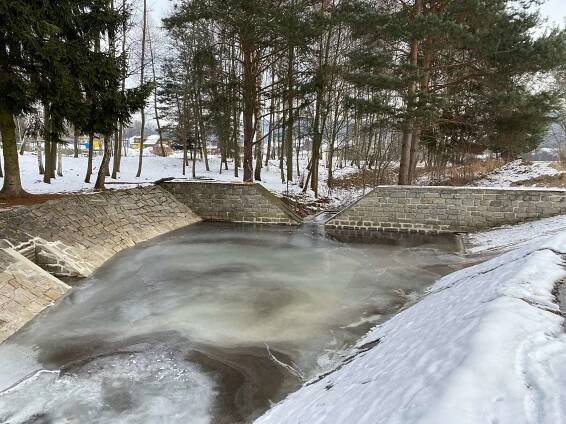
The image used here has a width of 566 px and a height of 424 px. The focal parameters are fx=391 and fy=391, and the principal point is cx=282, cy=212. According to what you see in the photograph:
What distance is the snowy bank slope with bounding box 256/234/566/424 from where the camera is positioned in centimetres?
209

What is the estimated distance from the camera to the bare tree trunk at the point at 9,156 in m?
10.6


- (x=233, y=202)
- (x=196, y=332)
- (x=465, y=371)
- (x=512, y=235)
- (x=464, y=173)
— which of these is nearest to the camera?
(x=465, y=371)

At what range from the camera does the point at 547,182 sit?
51.5 feet

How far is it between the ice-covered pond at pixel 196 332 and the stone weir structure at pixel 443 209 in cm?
265

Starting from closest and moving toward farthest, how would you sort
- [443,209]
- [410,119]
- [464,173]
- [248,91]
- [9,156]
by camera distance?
[9,156] < [410,119] < [443,209] < [248,91] < [464,173]

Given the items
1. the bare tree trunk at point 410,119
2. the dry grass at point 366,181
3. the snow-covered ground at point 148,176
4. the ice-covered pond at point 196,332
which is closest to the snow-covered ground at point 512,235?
the ice-covered pond at point 196,332

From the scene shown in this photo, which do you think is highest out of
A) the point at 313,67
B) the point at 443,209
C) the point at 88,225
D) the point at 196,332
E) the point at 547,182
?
the point at 313,67

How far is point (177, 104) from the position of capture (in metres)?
25.9

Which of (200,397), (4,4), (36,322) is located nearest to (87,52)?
(4,4)

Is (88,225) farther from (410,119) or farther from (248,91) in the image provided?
(410,119)

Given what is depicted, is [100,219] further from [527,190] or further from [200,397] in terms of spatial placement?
[527,190]

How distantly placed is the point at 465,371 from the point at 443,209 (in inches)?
425

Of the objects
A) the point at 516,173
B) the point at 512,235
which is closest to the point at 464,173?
the point at 516,173

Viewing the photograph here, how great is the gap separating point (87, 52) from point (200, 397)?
1042cm
